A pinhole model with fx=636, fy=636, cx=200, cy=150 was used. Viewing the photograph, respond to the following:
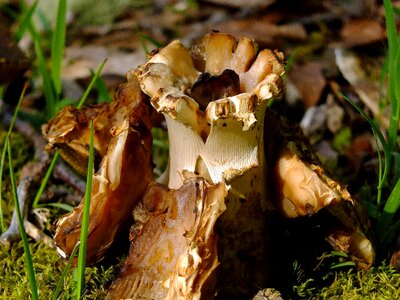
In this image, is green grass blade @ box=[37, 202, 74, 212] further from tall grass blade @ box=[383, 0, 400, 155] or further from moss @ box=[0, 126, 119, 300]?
tall grass blade @ box=[383, 0, 400, 155]

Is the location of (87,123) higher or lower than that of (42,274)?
higher

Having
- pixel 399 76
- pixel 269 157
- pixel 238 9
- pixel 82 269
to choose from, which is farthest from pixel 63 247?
pixel 238 9

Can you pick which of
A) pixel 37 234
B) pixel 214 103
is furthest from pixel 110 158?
pixel 37 234

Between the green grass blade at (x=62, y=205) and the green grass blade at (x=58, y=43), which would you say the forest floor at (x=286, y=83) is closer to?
the green grass blade at (x=62, y=205)

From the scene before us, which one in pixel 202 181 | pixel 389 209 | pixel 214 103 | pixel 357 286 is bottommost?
pixel 357 286

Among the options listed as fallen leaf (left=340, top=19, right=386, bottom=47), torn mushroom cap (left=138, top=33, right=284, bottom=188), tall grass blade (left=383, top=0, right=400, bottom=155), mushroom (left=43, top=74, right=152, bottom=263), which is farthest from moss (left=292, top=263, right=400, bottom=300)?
fallen leaf (left=340, top=19, right=386, bottom=47)

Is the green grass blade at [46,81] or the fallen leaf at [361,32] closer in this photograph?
the green grass blade at [46,81]

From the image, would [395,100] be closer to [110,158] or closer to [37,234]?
[110,158]

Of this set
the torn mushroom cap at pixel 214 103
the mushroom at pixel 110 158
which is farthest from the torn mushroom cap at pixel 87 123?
the torn mushroom cap at pixel 214 103
